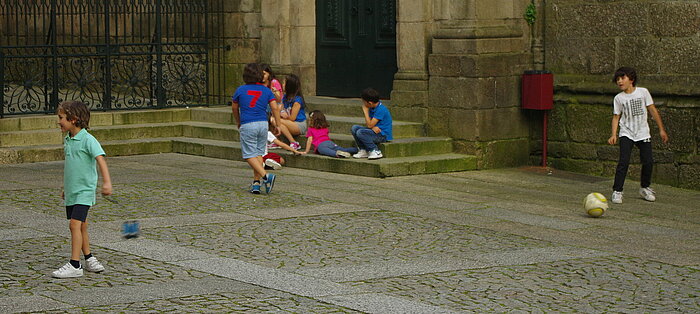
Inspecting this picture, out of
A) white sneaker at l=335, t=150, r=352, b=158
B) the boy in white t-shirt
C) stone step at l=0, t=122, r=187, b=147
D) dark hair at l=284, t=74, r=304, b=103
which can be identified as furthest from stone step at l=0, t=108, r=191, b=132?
the boy in white t-shirt

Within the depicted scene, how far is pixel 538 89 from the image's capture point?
14883mm

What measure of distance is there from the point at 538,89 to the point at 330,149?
8.81ft

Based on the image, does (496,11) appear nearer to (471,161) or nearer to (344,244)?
(471,161)

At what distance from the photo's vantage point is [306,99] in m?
17.2

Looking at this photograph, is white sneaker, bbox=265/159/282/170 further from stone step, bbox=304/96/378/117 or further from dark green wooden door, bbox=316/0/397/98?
dark green wooden door, bbox=316/0/397/98

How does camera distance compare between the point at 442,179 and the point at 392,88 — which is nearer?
the point at 442,179

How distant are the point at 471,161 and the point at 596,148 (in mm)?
1512

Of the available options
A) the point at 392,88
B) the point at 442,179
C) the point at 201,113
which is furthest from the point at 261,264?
the point at 201,113

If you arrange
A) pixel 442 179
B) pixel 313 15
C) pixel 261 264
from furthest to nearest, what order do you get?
pixel 313 15 < pixel 442 179 < pixel 261 264

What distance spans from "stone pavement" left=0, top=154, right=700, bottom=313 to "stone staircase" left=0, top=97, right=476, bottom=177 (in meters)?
0.45

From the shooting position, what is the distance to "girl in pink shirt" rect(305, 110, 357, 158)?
14.4 meters

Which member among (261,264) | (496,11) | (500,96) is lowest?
(261,264)

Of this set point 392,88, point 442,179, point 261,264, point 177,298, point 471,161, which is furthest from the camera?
point 392,88

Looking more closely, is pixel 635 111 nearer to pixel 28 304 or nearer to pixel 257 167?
pixel 257 167
